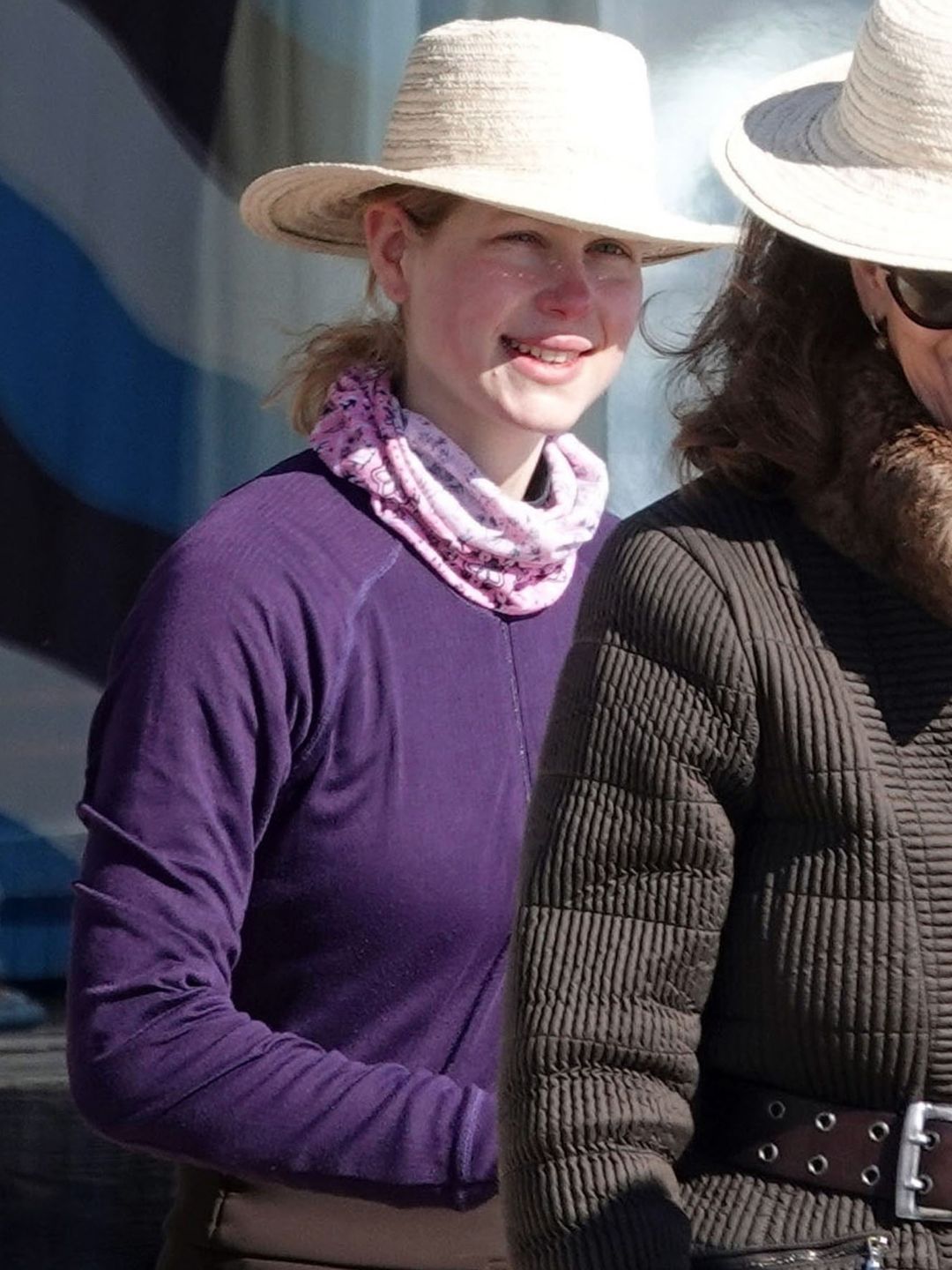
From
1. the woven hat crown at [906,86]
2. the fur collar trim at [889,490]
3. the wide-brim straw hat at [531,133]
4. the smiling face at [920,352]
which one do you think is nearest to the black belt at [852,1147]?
the fur collar trim at [889,490]

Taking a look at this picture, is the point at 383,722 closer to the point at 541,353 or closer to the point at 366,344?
the point at 541,353

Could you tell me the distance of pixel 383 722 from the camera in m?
2.40

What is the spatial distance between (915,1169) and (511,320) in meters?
1.08

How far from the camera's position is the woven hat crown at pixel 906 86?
73.8 inches

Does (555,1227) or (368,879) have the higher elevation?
(555,1227)

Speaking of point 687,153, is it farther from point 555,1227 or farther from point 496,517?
point 555,1227

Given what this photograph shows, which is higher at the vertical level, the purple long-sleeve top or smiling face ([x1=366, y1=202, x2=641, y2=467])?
smiling face ([x1=366, y1=202, x2=641, y2=467])

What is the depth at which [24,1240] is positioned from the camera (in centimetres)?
378

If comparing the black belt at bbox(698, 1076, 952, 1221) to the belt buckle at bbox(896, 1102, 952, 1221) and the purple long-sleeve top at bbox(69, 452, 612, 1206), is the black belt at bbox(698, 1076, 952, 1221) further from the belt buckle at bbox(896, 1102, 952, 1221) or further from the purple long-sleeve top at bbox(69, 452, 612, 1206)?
the purple long-sleeve top at bbox(69, 452, 612, 1206)

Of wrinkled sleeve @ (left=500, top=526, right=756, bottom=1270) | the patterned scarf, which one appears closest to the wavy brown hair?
wrinkled sleeve @ (left=500, top=526, right=756, bottom=1270)

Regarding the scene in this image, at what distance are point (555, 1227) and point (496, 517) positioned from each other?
981mm

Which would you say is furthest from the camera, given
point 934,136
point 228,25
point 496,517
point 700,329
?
point 228,25

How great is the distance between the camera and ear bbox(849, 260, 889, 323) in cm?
190

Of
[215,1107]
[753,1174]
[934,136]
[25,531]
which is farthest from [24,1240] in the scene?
[934,136]
